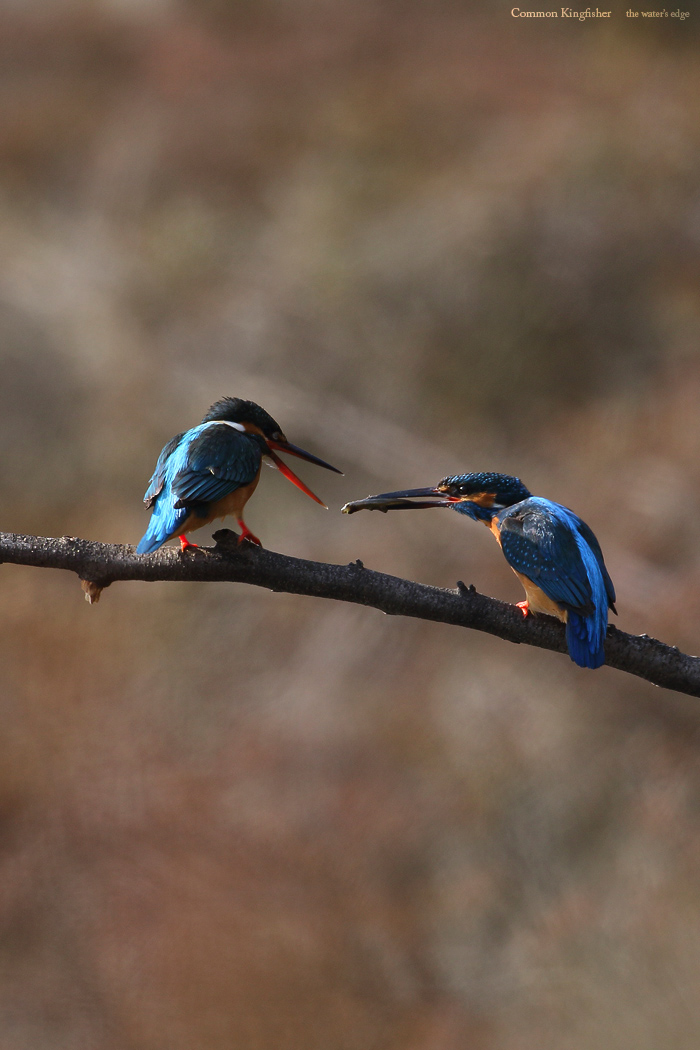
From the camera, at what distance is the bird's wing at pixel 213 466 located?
1474mm

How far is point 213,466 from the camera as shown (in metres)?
1.51

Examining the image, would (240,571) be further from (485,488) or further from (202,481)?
(485,488)

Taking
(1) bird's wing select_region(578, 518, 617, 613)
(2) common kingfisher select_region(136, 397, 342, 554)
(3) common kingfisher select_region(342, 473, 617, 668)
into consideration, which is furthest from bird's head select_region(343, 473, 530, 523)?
(2) common kingfisher select_region(136, 397, 342, 554)

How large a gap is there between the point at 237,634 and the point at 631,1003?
2.32 m

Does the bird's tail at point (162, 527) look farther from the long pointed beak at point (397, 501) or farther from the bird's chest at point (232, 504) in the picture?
the long pointed beak at point (397, 501)

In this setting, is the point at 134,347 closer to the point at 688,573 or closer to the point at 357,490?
the point at 357,490

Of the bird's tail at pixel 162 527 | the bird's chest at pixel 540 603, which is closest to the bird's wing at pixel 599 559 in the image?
the bird's chest at pixel 540 603

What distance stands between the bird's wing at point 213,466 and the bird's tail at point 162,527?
0.02 m

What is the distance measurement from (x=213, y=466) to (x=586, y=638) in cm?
67

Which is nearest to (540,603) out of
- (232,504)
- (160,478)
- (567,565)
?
(567,565)

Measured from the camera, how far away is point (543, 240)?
5242mm

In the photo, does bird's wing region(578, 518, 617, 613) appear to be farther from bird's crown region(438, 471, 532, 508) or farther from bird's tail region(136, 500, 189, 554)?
bird's tail region(136, 500, 189, 554)

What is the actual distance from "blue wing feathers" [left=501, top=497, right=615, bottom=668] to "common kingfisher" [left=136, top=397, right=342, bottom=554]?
1.22ft

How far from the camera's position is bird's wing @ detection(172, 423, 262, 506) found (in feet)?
4.83
